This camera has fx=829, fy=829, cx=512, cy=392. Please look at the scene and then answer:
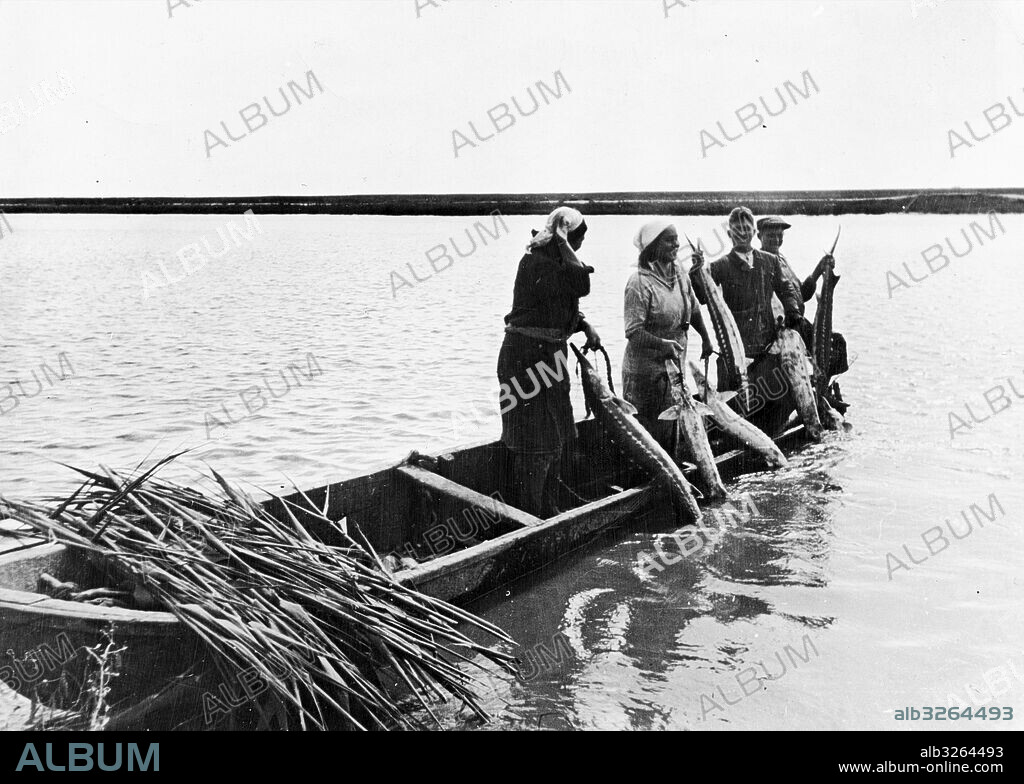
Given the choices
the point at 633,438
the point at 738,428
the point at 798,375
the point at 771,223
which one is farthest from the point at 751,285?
the point at 633,438

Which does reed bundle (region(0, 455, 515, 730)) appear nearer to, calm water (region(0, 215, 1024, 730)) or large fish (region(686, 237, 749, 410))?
calm water (region(0, 215, 1024, 730))

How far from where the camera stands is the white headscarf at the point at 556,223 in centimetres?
539

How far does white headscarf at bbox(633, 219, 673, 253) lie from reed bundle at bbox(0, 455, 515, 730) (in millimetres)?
3514

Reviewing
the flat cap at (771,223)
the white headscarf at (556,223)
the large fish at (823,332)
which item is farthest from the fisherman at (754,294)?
the white headscarf at (556,223)

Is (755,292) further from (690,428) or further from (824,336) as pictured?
(690,428)

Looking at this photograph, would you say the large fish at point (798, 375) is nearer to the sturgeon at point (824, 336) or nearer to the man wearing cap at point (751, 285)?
the man wearing cap at point (751, 285)

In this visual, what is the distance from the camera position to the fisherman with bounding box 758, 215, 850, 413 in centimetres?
849

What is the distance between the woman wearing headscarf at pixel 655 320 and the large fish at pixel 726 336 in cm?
79

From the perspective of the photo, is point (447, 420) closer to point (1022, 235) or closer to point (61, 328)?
point (61, 328)

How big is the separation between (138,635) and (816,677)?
3533mm

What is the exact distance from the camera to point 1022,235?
41.3 metres

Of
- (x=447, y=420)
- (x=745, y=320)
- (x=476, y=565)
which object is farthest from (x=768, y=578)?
(x=447, y=420)

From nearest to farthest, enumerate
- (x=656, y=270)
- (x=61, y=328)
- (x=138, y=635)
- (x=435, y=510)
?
(x=138, y=635) < (x=435, y=510) < (x=656, y=270) < (x=61, y=328)

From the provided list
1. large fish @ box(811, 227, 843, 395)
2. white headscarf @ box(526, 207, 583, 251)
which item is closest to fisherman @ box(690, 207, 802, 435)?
large fish @ box(811, 227, 843, 395)
